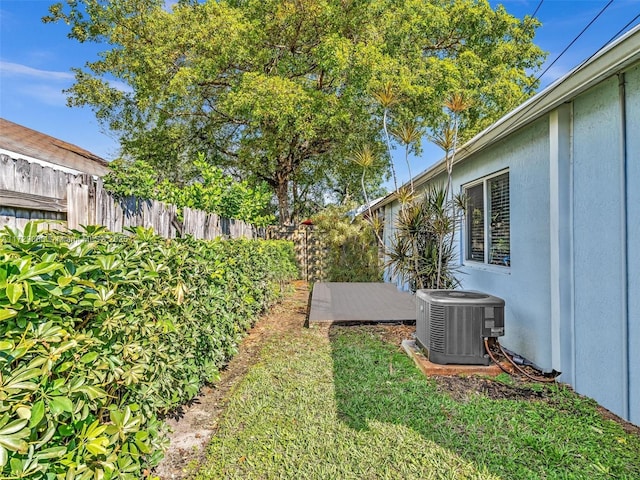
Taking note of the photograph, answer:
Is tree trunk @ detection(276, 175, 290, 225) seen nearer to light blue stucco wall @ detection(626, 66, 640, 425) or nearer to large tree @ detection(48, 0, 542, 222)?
large tree @ detection(48, 0, 542, 222)

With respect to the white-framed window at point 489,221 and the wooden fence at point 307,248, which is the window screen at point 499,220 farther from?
the wooden fence at point 307,248

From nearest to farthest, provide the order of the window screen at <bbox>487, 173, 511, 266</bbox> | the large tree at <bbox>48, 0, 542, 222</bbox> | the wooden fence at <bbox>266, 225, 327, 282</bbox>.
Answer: the window screen at <bbox>487, 173, 511, 266</bbox>, the large tree at <bbox>48, 0, 542, 222</bbox>, the wooden fence at <bbox>266, 225, 327, 282</bbox>

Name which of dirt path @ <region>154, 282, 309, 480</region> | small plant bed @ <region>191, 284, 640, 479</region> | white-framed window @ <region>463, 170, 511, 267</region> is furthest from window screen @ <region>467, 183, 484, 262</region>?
dirt path @ <region>154, 282, 309, 480</region>

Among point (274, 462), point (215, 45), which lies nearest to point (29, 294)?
point (274, 462)

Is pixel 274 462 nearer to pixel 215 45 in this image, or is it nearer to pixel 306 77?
pixel 215 45

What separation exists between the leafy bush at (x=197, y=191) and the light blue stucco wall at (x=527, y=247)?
14.9 feet

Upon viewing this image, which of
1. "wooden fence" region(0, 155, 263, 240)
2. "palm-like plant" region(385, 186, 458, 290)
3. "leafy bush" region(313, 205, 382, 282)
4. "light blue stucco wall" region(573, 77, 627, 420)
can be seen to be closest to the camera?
"wooden fence" region(0, 155, 263, 240)

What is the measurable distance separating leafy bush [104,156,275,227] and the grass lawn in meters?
2.59

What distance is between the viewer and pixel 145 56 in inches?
475

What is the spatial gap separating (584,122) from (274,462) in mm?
3994

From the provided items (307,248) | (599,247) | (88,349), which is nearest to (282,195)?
(307,248)

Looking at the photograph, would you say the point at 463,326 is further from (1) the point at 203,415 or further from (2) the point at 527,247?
(1) the point at 203,415

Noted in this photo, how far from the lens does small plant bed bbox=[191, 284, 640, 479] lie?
2.39m

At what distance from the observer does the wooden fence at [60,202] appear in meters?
2.52
